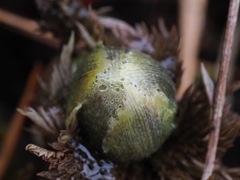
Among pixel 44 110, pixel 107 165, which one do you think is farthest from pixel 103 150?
pixel 44 110

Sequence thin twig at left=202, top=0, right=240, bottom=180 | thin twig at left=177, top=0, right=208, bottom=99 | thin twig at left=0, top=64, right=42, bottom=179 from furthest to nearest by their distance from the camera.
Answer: thin twig at left=177, top=0, right=208, bottom=99 → thin twig at left=0, top=64, right=42, bottom=179 → thin twig at left=202, top=0, right=240, bottom=180

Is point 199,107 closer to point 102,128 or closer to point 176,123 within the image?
point 176,123

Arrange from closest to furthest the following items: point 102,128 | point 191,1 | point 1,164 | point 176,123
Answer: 1. point 102,128
2. point 176,123
3. point 1,164
4. point 191,1

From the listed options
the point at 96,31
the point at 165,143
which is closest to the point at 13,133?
the point at 96,31

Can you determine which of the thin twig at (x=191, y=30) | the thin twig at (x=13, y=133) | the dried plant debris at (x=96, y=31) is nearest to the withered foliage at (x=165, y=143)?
the dried plant debris at (x=96, y=31)

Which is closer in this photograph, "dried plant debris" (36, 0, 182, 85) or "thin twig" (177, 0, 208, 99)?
"dried plant debris" (36, 0, 182, 85)

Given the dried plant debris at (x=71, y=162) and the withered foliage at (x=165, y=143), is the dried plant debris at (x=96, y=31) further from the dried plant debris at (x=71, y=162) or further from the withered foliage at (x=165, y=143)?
the dried plant debris at (x=71, y=162)

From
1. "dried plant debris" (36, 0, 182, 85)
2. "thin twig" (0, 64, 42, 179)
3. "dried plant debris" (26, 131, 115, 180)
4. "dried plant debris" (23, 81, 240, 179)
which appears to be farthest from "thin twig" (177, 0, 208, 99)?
"dried plant debris" (26, 131, 115, 180)

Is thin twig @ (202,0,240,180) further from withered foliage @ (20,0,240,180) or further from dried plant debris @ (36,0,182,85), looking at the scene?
dried plant debris @ (36,0,182,85)
